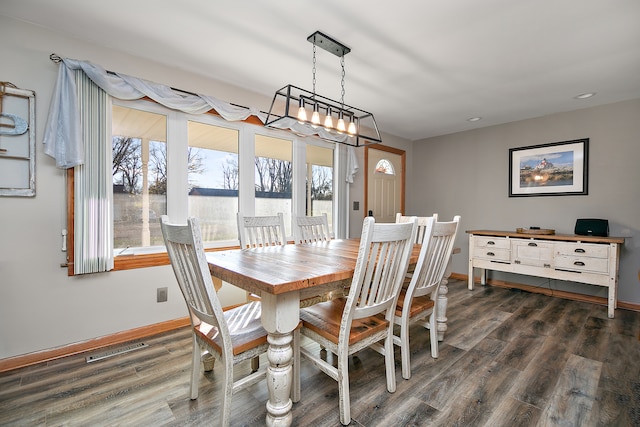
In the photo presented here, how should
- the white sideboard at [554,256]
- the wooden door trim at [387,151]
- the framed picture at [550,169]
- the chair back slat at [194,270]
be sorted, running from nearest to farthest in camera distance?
the chair back slat at [194,270] < the white sideboard at [554,256] < the framed picture at [550,169] < the wooden door trim at [387,151]

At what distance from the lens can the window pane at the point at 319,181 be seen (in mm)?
3879

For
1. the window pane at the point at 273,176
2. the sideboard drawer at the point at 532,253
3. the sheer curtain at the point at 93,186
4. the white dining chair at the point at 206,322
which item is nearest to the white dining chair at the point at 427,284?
the white dining chair at the point at 206,322

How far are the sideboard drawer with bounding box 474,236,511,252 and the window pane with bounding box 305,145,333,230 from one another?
206cm

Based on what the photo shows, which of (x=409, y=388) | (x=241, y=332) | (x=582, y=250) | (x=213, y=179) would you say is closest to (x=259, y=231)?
(x=213, y=179)

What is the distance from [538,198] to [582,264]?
3.64 feet

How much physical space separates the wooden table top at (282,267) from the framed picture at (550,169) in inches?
116

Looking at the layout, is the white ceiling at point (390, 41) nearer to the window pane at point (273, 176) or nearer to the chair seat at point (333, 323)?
the window pane at point (273, 176)

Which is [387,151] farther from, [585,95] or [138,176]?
[138,176]

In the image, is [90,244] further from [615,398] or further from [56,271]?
[615,398]

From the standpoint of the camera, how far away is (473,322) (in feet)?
9.20

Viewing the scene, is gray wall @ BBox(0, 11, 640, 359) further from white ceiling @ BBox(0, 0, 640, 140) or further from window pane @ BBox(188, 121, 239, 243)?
window pane @ BBox(188, 121, 239, 243)

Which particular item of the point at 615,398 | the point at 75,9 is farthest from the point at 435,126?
the point at 75,9

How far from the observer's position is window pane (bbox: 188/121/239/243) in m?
2.89

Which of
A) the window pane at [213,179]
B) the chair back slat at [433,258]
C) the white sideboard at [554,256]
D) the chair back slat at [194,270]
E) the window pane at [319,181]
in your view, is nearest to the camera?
the chair back slat at [194,270]
